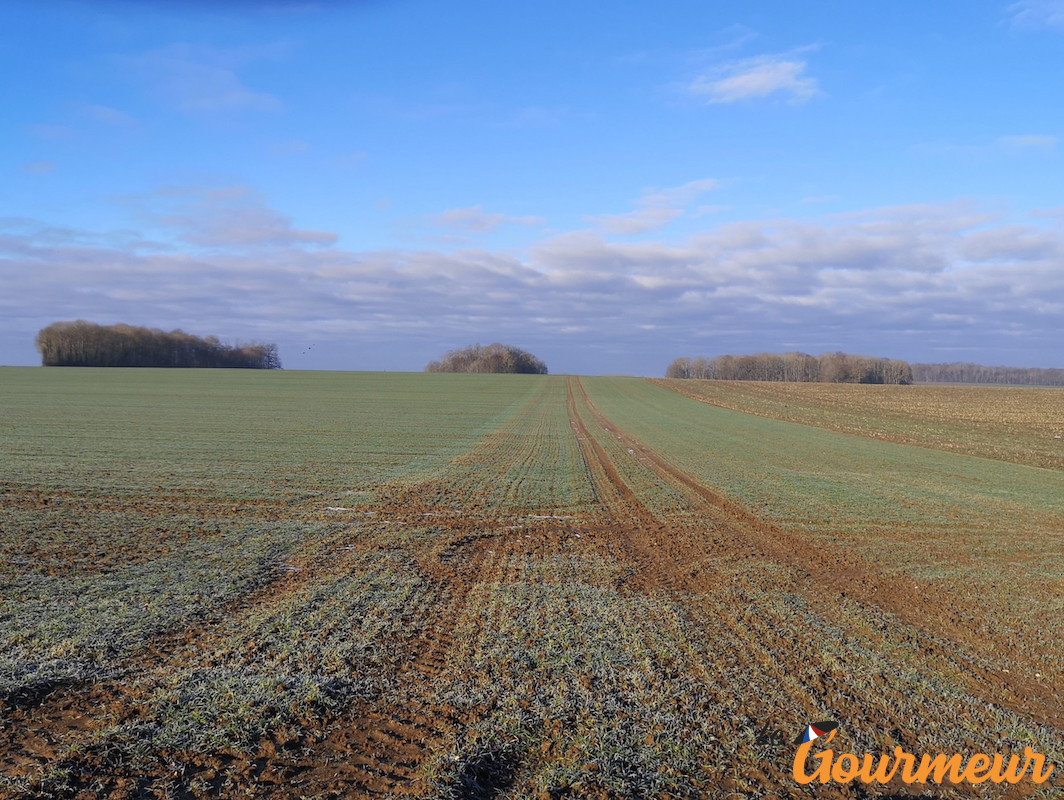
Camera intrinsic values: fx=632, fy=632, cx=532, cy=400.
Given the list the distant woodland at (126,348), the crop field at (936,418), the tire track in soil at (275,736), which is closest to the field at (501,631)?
the tire track in soil at (275,736)

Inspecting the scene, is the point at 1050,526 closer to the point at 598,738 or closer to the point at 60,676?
the point at 598,738

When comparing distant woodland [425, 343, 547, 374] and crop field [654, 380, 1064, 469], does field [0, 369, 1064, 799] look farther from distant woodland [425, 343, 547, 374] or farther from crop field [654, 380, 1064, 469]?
distant woodland [425, 343, 547, 374]

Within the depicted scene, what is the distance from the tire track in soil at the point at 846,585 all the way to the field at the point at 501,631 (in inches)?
2.2

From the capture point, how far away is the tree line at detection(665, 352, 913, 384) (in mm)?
143975

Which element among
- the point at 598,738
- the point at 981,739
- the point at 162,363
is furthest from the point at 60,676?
the point at 162,363

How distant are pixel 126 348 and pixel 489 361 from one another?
75760 millimetres

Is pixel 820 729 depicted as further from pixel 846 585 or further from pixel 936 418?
pixel 936 418

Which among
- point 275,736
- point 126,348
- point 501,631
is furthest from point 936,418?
point 126,348

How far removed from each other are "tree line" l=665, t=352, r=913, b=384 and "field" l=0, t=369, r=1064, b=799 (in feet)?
425

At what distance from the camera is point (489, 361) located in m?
156

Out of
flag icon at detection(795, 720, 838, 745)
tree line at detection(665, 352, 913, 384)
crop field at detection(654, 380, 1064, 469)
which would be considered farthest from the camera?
tree line at detection(665, 352, 913, 384)

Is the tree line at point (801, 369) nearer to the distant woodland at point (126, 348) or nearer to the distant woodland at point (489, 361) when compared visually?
the distant woodland at point (489, 361)

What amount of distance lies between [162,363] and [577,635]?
464 ft

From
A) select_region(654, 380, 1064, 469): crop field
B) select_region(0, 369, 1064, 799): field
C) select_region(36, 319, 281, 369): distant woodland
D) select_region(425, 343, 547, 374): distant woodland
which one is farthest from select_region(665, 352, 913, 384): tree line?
select_region(0, 369, 1064, 799): field
